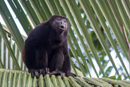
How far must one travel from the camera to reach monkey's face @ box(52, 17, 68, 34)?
375 centimetres

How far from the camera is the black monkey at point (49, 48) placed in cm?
338

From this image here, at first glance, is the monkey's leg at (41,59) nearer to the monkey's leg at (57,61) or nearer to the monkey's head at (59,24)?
the monkey's leg at (57,61)

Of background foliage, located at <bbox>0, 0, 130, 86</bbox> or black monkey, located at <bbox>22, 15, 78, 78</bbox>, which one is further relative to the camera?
black monkey, located at <bbox>22, 15, 78, 78</bbox>

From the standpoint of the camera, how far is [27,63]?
3.41 m

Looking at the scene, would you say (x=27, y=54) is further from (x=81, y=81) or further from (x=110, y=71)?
(x=110, y=71)

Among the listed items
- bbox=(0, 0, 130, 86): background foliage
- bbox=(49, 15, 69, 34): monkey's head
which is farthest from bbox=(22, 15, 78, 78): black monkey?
bbox=(0, 0, 130, 86): background foliage

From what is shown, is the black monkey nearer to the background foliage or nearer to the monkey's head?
the monkey's head

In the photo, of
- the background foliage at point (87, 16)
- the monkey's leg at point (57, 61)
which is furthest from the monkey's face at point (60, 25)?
the background foliage at point (87, 16)

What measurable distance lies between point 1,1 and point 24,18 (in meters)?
0.34

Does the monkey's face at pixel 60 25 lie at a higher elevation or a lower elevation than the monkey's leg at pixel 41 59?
higher

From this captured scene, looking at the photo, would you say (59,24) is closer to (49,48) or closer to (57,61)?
(49,48)

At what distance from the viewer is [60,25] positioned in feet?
12.5

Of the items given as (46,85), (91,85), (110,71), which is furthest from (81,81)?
(110,71)

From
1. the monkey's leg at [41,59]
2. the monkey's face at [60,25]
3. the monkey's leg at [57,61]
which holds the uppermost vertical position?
the monkey's face at [60,25]
